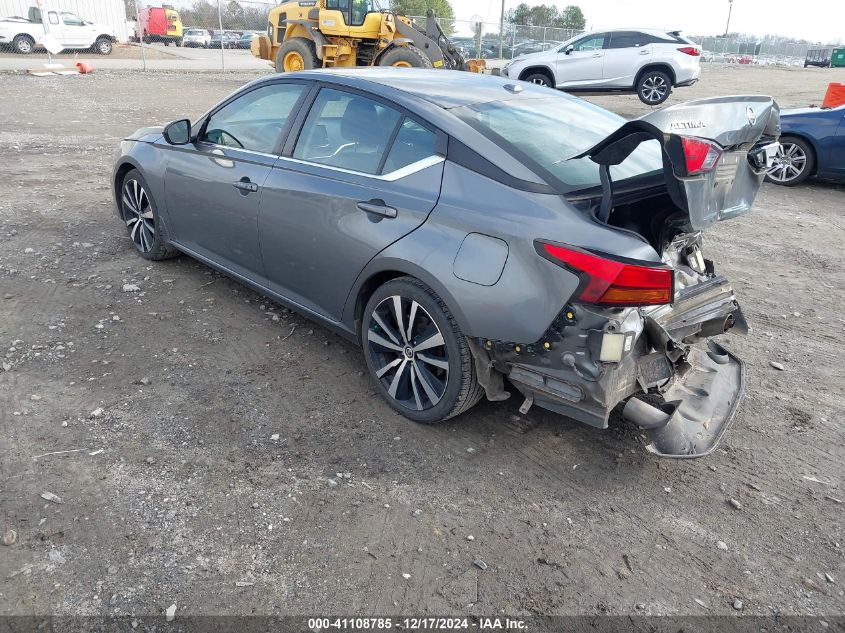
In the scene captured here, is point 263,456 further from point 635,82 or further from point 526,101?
point 635,82

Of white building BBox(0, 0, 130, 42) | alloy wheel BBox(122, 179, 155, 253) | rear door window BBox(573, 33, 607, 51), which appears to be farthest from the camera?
white building BBox(0, 0, 130, 42)

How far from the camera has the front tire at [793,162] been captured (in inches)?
358

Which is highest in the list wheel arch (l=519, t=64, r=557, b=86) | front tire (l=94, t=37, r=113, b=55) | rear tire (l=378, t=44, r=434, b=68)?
front tire (l=94, t=37, r=113, b=55)

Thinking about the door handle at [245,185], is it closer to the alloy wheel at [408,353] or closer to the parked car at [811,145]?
the alloy wheel at [408,353]

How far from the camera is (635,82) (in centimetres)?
1697

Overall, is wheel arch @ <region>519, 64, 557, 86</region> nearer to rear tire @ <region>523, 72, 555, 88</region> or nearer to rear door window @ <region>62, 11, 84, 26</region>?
rear tire @ <region>523, 72, 555, 88</region>

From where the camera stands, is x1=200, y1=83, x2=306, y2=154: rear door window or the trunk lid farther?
x1=200, y1=83, x2=306, y2=154: rear door window

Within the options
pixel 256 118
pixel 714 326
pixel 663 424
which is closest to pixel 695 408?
pixel 663 424

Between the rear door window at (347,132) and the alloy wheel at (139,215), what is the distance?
6.31 ft

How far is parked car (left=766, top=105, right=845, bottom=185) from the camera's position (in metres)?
8.73

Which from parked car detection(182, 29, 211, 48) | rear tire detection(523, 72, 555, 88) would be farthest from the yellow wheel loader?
parked car detection(182, 29, 211, 48)

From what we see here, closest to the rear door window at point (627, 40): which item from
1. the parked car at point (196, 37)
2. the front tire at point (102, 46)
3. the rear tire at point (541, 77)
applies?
the rear tire at point (541, 77)

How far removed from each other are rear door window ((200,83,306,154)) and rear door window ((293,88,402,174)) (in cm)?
25

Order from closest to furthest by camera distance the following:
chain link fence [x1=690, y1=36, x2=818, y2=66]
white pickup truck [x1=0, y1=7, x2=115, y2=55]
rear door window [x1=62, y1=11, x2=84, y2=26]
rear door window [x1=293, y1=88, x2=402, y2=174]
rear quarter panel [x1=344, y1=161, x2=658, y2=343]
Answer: rear quarter panel [x1=344, y1=161, x2=658, y2=343] < rear door window [x1=293, y1=88, x2=402, y2=174] < white pickup truck [x1=0, y1=7, x2=115, y2=55] < rear door window [x1=62, y1=11, x2=84, y2=26] < chain link fence [x1=690, y1=36, x2=818, y2=66]
